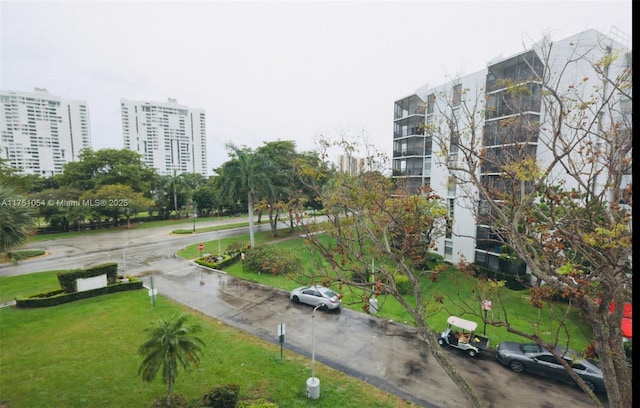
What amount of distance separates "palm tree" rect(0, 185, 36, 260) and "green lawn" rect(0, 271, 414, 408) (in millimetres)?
2664

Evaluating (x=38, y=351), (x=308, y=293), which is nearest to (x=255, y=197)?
(x=308, y=293)

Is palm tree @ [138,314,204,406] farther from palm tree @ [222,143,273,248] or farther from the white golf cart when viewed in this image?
palm tree @ [222,143,273,248]

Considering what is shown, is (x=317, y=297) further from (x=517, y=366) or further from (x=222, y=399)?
(x=517, y=366)

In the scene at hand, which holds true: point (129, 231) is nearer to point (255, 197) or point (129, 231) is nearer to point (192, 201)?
point (192, 201)

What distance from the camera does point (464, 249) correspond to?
49.3ft

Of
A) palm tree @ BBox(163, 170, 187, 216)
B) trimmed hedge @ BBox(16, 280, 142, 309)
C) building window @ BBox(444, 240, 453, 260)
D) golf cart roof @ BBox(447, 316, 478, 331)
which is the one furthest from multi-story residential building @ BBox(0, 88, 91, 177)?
building window @ BBox(444, 240, 453, 260)

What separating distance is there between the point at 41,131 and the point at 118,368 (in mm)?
27150

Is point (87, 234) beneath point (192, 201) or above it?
→ beneath

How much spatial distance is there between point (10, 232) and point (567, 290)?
31.0 ft

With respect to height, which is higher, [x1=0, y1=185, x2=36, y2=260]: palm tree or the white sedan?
[x1=0, y1=185, x2=36, y2=260]: palm tree

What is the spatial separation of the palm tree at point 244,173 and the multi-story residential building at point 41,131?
51.2 feet

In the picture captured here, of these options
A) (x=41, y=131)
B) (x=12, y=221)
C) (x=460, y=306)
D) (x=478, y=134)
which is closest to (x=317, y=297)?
(x=460, y=306)

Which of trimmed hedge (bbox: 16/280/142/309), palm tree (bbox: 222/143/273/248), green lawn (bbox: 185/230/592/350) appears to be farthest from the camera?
palm tree (bbox: 222/143/273/248)

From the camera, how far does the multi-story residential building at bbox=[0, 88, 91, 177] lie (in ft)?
66.3
